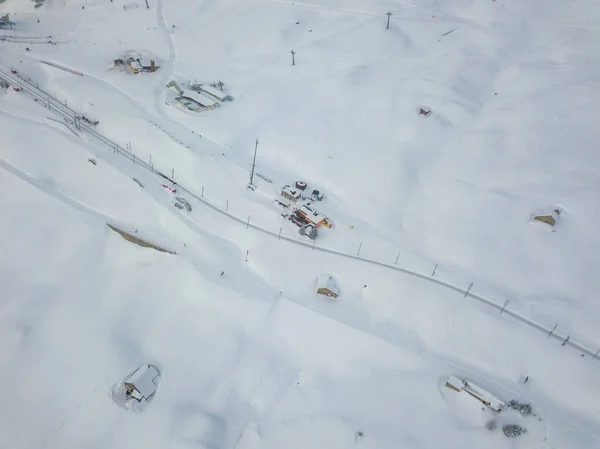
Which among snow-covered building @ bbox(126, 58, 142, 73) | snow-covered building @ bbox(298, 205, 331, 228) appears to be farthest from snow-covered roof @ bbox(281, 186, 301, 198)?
snow-covered building @ bbox(126, 58, 142, 73)

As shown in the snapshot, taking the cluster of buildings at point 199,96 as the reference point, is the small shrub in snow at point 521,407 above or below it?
below

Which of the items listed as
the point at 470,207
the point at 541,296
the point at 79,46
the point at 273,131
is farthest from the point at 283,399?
the point at 79,46

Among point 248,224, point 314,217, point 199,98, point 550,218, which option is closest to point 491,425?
point 550,218

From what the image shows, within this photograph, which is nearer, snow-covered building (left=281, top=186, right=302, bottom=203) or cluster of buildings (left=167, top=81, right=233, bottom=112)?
snow-covered building (left=281, top=186, right=302, bottom=203)

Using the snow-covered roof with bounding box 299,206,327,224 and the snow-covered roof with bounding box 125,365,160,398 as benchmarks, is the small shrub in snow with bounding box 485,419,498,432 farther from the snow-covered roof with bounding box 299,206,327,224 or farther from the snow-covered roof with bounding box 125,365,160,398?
the snow-covered roof with bounding box 125,365,160,398

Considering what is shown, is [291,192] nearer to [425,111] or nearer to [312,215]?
[312,215]

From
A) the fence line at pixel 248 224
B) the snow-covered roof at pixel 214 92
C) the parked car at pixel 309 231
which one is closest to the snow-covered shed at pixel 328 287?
the fence line at pixel 248 224

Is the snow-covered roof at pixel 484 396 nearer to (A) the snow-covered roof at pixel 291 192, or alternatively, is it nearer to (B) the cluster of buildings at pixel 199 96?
(A) the snow-covered roof at pixel 291 192
